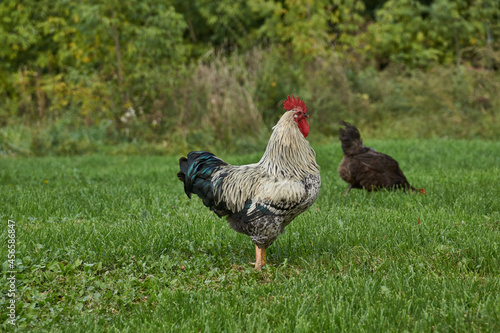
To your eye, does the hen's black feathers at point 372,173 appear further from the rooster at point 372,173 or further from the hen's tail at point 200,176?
the hen's tail at point 200,176

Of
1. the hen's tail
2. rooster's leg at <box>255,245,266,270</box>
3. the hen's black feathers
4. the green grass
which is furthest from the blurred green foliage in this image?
rooster's leg at <box>255,245,266,270</box>

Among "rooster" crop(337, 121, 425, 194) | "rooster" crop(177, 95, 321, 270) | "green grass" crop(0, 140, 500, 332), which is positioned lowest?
"green grass" crop(0, 140, 500, 332)

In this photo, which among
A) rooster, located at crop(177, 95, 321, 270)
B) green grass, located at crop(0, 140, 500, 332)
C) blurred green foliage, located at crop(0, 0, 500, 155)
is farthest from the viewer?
blurred green foliage, located at crop(0, 0, 500, 155)

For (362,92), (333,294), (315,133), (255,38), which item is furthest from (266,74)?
(333,294)

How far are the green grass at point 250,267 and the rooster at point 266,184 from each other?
43 centimetres

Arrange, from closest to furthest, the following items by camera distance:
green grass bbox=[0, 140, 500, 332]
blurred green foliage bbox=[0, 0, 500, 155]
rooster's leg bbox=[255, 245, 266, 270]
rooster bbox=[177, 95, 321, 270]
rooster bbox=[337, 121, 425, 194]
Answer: green grass bbox=[0, 140, 500, 332] → rooster bbox=[177, 95, 321, 270] → rooster's leg bbox=[255, 245, 266, 270] → rooster bbox=[337, 121, 425, 194] → blurred green foliage bbox=[0, 0, 500, 155]

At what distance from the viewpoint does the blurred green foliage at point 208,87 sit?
42.4 ft

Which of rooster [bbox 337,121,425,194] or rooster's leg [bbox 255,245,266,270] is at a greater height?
rooster [bbox 337,121,425,194]

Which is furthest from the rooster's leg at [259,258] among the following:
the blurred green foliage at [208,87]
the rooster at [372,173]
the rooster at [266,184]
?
the blurred green foliage at [208,87]

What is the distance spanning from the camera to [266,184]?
13.1 ft

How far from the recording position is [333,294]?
140 inches

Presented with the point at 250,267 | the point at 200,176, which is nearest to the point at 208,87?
the point at 200,176

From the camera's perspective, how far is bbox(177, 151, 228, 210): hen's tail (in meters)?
4.19

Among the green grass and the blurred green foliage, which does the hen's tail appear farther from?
the blurred green foliage
